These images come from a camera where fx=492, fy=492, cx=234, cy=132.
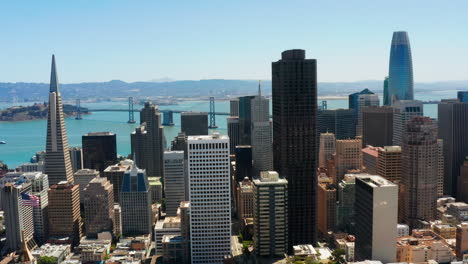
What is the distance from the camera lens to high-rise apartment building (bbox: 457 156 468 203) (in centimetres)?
4566

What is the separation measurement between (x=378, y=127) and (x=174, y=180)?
2805 centimetres

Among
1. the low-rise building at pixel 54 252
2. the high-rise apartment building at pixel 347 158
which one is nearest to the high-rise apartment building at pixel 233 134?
the high-rise apartment building at pixel 347 158

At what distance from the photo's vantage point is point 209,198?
3133cm

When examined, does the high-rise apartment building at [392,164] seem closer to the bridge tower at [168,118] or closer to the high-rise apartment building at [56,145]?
the high-rise apartment building at [56,145]

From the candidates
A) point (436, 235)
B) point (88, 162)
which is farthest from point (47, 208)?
point (436, 235)

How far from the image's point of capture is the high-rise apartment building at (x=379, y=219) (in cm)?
2659

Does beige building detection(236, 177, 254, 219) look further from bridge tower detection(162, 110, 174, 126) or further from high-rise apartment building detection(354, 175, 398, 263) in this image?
bridge tower detection(162, 110, 174, 126)

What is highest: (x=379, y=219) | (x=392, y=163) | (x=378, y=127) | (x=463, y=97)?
(x=463, y=97)

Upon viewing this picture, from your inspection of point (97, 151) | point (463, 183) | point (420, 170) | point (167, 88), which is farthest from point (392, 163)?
point (167, 88)

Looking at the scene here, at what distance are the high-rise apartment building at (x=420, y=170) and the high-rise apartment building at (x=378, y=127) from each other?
20.7m

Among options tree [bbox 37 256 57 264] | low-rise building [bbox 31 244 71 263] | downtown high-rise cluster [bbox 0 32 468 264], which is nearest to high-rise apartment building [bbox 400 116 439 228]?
downtown high-rise cluster [bbox 0 32 468 264]

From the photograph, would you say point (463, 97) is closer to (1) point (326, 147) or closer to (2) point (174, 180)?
(1) point (326, 147)

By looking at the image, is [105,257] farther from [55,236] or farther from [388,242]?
[388,242]

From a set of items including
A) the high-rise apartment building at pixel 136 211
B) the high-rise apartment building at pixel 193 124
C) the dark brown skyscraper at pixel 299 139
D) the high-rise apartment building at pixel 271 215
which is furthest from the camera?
the high-rise apartment building at pixel 193 124
